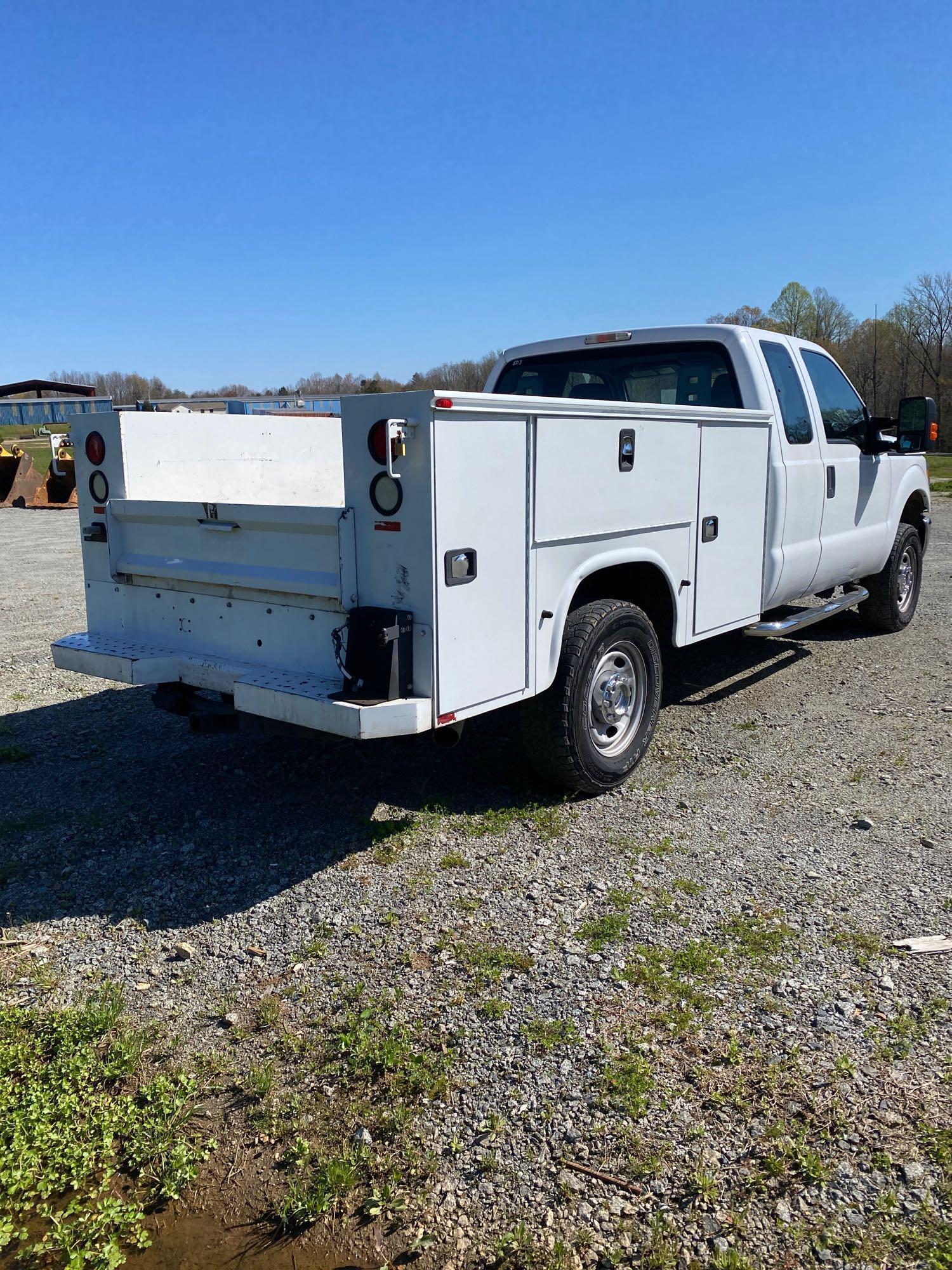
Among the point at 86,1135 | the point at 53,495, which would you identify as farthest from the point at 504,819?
the point at 53,495

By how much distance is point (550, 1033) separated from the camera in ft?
9.73

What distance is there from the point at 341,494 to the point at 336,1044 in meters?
3.75

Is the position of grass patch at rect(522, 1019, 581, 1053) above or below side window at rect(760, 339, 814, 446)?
below

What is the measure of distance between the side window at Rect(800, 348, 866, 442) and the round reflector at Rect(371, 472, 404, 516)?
12.9ft

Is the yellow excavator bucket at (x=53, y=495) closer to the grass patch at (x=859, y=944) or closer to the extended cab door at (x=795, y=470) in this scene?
the extended cab door at (x=795, y=470)

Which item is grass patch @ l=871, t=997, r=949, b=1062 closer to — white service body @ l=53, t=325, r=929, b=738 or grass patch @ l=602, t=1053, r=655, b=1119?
grass patch @ l=602, t=1053, r=655, b=1119

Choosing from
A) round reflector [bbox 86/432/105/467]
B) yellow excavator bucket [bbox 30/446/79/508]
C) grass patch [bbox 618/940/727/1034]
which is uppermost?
round reflector [bbox 86/432/105/467]

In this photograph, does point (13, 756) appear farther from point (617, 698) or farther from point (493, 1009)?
point (493, 1009)

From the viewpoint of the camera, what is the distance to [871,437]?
7066 mm

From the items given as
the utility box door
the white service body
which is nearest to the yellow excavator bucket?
the white service body

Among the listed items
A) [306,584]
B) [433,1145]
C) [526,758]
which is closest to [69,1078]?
[433,1145]

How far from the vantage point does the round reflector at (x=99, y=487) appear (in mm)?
4699

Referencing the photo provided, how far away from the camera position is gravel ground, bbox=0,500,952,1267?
7.82 ft

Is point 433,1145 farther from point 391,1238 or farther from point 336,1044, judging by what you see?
point 336,1044
